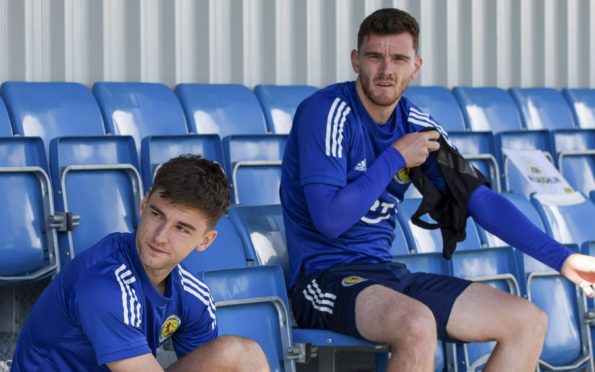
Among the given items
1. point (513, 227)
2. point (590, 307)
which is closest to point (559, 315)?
point (590, 307)

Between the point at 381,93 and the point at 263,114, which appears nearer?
the point at 381,93

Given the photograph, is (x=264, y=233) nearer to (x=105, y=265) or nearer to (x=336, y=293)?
(x=336, y=293)

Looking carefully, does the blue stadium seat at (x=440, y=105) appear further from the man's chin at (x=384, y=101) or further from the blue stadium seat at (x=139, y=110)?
the man's chin at (x=384, y=101)

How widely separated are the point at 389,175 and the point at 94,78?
2.21 metres

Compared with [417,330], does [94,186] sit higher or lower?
higher

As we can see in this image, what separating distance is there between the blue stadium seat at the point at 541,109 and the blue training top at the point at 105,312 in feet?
14.6

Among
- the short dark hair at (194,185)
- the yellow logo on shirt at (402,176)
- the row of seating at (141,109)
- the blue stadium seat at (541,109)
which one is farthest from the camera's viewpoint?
the blue stadium seat at (541,109)

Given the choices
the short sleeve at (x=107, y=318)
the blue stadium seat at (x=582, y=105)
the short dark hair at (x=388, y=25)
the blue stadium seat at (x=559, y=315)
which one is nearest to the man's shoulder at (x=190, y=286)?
the short sleeve at (x=107, y=318)

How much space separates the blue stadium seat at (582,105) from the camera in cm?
758

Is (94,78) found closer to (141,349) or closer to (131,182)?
(131,182)

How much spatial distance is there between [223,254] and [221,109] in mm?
1710

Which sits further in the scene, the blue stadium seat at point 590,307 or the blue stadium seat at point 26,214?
the blue stadium seat at point 590,307

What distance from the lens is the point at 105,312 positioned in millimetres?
2850

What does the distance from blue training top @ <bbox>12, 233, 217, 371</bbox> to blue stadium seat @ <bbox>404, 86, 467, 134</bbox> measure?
142 inches
